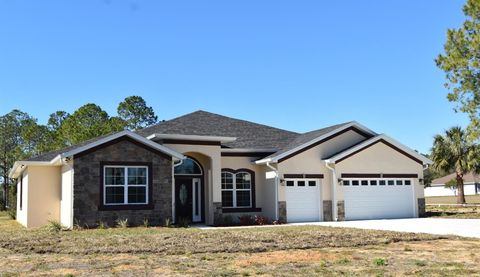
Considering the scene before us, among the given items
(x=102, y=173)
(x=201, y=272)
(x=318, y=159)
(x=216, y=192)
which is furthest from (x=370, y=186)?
(x=201, y=272)

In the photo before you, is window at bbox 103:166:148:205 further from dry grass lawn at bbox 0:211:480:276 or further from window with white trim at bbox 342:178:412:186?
window with white trim at bbox 342:178:412:186

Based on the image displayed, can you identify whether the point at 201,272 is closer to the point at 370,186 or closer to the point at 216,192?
the point at 216,192

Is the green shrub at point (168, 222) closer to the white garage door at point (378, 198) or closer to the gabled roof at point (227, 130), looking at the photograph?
the gabled roof at point (227, 130)

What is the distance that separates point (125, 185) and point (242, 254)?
9955 mm

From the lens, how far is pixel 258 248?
12.9 meters

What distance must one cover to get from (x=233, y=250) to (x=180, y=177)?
12.0m

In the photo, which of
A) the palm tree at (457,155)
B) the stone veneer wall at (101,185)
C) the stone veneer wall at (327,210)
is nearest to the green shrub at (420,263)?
the stone veneer wall at (101,185)

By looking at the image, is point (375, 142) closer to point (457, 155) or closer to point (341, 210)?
point (341, 210)

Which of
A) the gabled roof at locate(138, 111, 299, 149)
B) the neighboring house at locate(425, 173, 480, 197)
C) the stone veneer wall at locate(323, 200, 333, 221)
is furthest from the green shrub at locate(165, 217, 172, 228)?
the neighboring house at locate(425, 173, 480, 197)

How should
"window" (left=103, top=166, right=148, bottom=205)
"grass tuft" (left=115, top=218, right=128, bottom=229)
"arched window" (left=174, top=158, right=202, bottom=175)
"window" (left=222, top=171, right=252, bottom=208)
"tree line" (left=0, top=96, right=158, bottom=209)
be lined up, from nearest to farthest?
"grass tuft" (left=115, top=218, right=128, bottom=229) → "window" (left=103, top=166, right=148, bottom=205) → "arched window" (left=174, top=158, right=202, bottom=175) → "window" (left=222, top=171, right=252, bottom=208) → "tree line" (left=0, top=96, right=158, bottom=209)

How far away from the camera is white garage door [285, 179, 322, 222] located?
81.7 ft

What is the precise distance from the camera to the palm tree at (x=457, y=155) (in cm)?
4188

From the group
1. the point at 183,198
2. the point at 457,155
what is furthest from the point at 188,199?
the point at 457,155

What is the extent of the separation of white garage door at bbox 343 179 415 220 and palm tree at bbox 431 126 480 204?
56.2 ft
